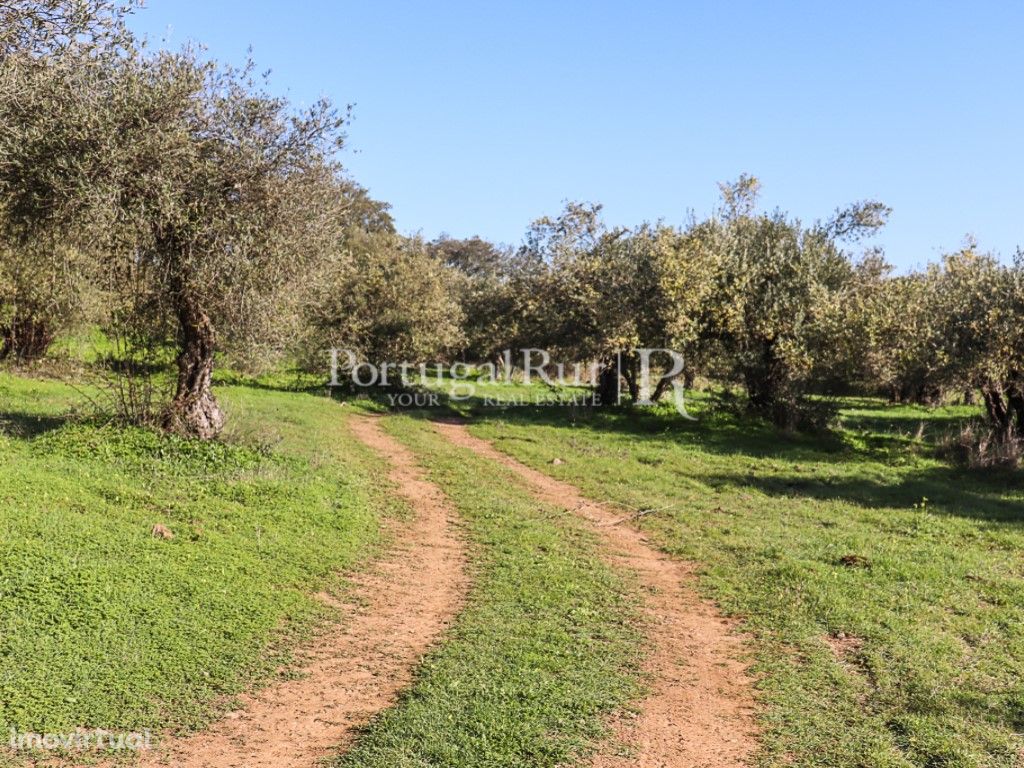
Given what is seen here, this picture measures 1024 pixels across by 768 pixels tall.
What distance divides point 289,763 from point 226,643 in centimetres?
191

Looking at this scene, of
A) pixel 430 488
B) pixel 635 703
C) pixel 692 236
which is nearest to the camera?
pixel 635 703

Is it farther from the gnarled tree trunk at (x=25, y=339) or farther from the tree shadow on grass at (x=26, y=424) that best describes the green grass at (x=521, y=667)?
the gnarled tree trunk at (x=25, y=339)

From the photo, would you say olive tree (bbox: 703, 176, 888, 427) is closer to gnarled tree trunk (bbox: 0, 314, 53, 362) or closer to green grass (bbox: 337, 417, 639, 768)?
green grass (bbox: 337, 417, 639, 768)

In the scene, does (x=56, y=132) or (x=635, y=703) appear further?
(x=56, y=132)

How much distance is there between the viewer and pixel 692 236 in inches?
991

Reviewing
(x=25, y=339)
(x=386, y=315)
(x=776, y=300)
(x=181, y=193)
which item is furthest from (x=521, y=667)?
(x=25, y=339)

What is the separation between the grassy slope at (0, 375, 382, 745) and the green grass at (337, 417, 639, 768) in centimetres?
160

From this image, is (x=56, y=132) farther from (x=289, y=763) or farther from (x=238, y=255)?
(x=289, y=763)

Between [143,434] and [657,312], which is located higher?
[657,312]

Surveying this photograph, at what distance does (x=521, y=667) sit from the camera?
704 cm

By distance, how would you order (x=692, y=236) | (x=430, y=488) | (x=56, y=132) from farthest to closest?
(x=692, y=236)
(x=430, y=488)
(x=56, y=132)

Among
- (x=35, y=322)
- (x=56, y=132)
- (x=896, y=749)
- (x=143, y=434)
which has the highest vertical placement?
(x=56, y=132)

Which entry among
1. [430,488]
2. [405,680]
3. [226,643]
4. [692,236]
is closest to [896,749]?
[405,680]

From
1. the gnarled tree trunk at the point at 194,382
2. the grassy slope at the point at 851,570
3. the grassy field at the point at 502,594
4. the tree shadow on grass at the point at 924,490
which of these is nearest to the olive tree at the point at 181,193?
the gnarled tree trunk at the point at 194,382
